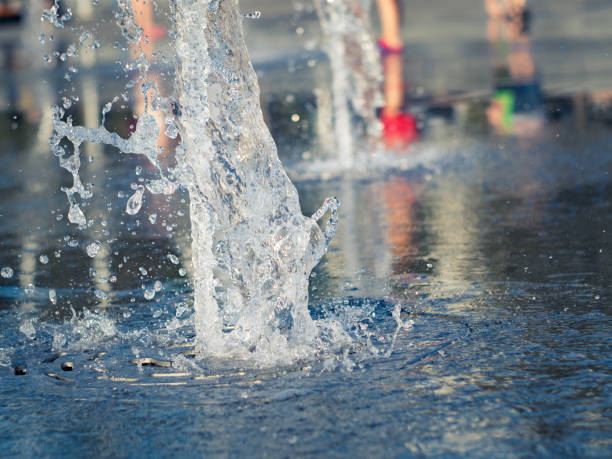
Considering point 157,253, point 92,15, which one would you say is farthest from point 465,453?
point 92,15

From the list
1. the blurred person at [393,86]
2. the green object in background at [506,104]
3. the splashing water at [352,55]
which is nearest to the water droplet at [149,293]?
the blurred person at [393,86]

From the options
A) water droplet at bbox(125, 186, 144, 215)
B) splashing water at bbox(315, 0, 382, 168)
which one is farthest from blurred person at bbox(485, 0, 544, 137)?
water droplet at bbox(125, 186, 144, 215)

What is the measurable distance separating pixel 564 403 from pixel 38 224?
3.95m

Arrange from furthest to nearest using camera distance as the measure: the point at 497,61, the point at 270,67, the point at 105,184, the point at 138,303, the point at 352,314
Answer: the point at 270,67 < the point at 497,61 < the point at 105,184 < the point at 138,303 < the point at 352,314

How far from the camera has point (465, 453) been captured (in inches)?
117

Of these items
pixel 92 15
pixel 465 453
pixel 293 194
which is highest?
pixel 92 15

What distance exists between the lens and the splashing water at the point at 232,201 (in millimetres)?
4105

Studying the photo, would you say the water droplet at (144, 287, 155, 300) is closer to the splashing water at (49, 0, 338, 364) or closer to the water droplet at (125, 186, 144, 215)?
the splashing water at (49, 0, 338, 364)

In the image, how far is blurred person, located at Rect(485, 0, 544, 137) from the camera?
9.04 metres

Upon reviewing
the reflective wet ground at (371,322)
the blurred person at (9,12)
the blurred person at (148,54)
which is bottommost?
the reflective wet ground at (371,322)

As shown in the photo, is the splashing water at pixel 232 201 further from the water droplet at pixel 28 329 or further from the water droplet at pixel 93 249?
the water droplet at pixel 93 249

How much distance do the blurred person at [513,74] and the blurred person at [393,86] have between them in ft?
2.22

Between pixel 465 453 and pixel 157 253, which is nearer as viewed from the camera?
pixel 465 453

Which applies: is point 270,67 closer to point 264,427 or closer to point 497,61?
point 497,61
